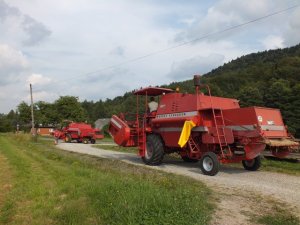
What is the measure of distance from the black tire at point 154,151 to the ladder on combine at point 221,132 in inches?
A: 109

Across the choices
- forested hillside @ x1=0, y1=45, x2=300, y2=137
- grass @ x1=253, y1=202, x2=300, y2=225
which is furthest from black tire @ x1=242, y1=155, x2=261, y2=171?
forested hillside @ x1=0, y1=45, x2=300, y2=137

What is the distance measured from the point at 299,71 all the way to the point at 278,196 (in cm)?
6321

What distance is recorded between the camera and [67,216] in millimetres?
7184

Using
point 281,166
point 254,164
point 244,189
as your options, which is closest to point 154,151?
point 254,164

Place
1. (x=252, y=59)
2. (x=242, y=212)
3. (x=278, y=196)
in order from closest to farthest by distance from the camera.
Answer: (x=242, y=212) → (x=278, y=196) → (x=252, y=59)

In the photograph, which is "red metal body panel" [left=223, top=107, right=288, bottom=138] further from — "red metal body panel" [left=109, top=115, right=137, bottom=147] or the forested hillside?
the forested hillside

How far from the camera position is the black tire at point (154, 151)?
15.0 metres

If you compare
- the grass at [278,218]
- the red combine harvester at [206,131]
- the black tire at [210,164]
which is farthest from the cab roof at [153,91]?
the grass at [278,218]

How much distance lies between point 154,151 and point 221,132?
3.22 m

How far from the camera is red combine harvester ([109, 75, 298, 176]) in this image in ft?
40.2

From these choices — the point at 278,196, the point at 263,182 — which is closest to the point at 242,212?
the point at 278,196

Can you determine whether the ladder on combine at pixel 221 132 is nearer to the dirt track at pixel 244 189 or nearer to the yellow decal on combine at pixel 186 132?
the dirt track at pixel 244 189

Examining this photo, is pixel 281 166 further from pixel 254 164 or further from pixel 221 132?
pixel 221 132

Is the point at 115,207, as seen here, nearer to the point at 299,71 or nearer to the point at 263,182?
the point at 263,182
